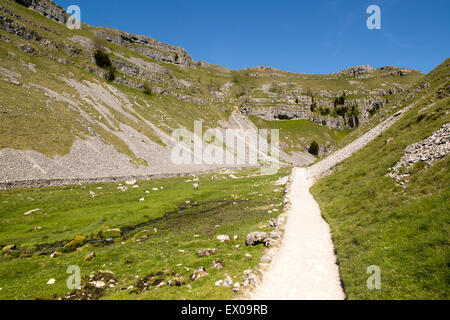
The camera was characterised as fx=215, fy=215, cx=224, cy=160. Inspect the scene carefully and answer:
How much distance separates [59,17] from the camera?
160 meters

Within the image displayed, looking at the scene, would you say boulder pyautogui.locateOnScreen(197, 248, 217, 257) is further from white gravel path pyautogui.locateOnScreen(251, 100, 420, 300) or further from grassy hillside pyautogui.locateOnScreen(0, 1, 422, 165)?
grassy hillside pyautogui.locateOnScreen(0, 1, 422, 165)

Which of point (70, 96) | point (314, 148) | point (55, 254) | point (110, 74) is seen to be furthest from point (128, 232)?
point (314, 148)

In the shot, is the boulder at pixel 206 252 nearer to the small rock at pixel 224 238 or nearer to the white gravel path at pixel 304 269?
the small rock at pixel 224 238

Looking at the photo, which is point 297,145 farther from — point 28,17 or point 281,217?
point 28,17

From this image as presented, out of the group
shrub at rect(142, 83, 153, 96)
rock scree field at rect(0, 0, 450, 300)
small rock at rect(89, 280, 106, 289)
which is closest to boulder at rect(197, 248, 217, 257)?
rock scree field at rect(0, 0, 450, 300)

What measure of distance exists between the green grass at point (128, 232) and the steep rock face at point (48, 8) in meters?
175

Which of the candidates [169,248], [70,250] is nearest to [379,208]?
[169,248]

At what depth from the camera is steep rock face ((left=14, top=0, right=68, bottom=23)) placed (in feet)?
472

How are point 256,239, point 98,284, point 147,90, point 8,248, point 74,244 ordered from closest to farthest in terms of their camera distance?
point 98,284 → point 256,239 → point 8,248 → point 74,244 → point 147,90

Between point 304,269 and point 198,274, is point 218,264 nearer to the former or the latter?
point 198,274

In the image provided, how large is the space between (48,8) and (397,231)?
225381mm

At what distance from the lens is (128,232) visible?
28609 mm

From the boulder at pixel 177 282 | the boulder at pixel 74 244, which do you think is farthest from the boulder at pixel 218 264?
the boulder at pixel 74 244

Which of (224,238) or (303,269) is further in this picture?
(224,238)
